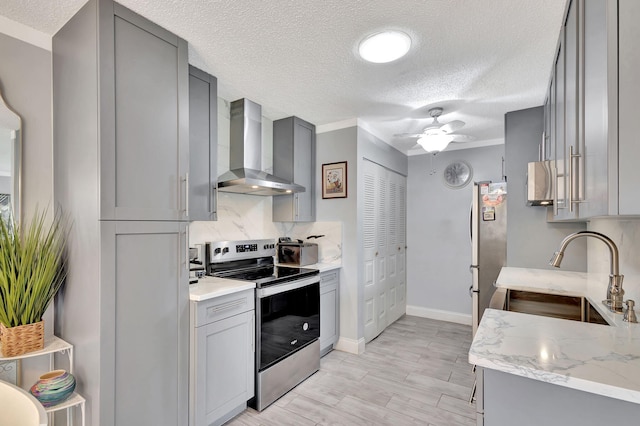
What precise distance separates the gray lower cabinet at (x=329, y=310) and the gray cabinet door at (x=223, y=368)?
3.14ft

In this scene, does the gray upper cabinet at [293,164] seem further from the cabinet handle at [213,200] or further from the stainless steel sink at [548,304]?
the stainless steel sink at [548,304]

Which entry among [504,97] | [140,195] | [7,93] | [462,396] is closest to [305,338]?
[462,396]

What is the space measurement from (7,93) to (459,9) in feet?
7.95

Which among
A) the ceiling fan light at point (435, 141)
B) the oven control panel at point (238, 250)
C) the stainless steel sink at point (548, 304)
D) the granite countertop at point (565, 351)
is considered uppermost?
the ceiling fan light at point (435, 141)

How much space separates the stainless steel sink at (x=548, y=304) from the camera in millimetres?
1890

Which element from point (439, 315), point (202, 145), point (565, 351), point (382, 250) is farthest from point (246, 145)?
point (439, 315)

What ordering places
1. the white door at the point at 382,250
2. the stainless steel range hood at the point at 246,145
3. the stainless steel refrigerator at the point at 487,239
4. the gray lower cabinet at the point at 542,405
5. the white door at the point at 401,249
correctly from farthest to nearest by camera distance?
the white door at the point at 401,249, the white door at the point at 382,250, the stainless steel refrigerator at the point at 487,239, the stainless steel range hood at the point at 246,145, the gray lower cabinet at the point at 542,405

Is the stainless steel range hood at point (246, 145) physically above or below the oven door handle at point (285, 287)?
above

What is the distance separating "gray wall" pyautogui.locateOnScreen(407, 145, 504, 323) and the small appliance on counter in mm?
1950

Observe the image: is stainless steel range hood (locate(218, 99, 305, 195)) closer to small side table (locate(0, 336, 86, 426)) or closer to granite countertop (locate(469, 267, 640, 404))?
small side table (locate(0, 336, 86, 426))

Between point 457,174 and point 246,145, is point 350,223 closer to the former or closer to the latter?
point 246,145

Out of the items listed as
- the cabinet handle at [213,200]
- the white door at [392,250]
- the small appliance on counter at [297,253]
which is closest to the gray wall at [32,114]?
the cabinet handle at [213,200]

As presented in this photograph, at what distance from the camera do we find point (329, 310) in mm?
3117

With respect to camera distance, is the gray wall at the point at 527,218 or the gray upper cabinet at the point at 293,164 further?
the gray upper cabinet at the point at 293,164
